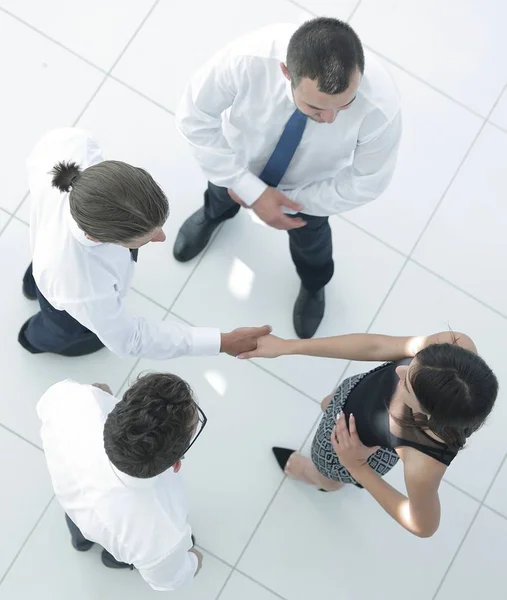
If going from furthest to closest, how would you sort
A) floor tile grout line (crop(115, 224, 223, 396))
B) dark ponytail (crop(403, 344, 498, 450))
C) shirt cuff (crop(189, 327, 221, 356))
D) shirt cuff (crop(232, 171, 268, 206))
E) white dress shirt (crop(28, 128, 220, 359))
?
floor tile grout line (crop(115, 224, 223, 396))
shirt cuff (crop(189, 327, 221, 356))
shirt cuff (crop(232, 171, 268, 206))
white dress shirt (crop(28, 128, 220, 359))
dark ponytail (crop(403, 344, 498, 450))

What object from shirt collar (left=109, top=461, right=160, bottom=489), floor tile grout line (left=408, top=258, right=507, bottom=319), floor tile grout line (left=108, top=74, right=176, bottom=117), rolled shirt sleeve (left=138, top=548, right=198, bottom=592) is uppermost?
floor tile grout line (left=108, top=74, right=176, bottom=117)

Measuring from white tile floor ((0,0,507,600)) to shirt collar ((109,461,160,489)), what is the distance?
94cm

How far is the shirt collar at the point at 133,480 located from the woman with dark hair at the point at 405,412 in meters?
0.55

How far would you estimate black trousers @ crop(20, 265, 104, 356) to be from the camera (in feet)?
7.79

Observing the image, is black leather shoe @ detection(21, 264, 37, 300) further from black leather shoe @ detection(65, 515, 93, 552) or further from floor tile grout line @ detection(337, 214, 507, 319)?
floor tile grout line @ detection(337, 214, 507, 319)

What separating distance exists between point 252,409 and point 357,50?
151cm

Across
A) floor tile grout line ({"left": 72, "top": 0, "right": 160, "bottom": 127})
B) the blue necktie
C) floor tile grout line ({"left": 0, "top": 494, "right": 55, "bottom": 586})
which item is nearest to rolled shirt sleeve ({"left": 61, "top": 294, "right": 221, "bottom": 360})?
the blue necktie

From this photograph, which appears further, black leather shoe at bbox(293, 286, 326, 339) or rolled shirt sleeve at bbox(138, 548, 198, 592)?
black leather shoe at bbox(293, 286, 326, 339)

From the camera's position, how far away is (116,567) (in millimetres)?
2527

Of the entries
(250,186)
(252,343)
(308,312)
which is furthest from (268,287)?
(250,186)

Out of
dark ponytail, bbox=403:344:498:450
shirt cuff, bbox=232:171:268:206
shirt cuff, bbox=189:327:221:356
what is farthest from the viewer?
shirt cuff, bbox=189:327:221:356

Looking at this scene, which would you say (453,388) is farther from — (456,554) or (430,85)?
(430,85)

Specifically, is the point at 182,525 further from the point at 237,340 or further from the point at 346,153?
the point at 346,153

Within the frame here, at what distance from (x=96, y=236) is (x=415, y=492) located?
1045 millimetres
